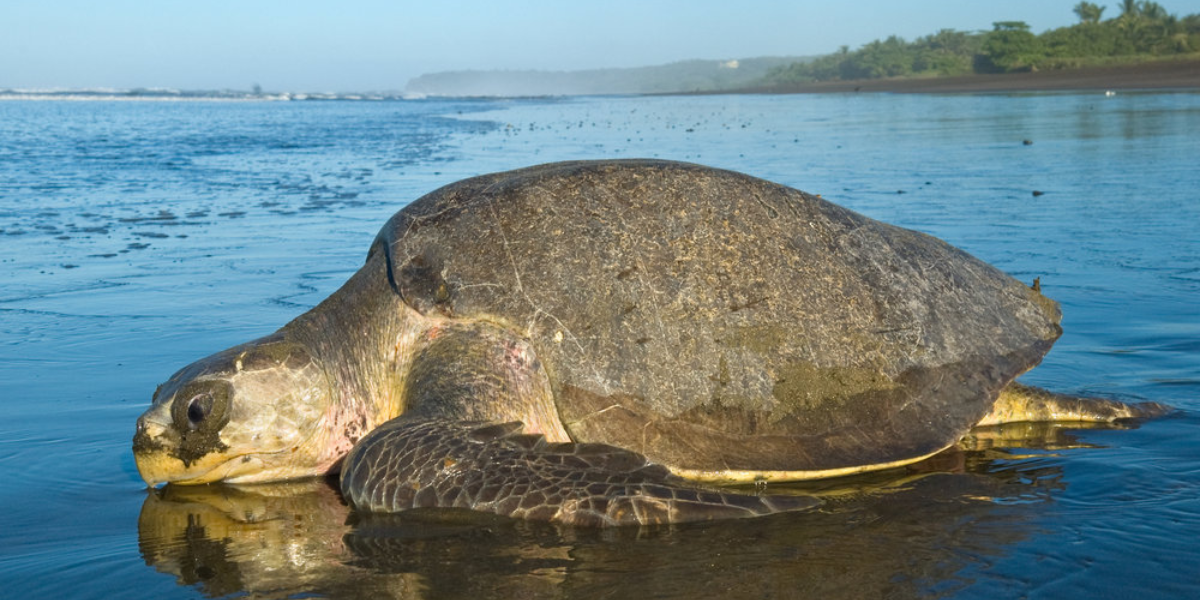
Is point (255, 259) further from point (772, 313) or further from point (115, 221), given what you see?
point (772, 313)

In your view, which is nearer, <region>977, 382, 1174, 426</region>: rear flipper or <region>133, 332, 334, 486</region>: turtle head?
<region>133, 332, 334, 486</region>: turtle head

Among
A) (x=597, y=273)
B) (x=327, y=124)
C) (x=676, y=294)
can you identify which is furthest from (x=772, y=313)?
(x=327, y=124)

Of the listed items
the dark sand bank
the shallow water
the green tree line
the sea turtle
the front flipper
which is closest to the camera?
the shallow water

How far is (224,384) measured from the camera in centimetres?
390

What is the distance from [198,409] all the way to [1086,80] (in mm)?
43544

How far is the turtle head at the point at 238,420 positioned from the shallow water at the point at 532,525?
11cm

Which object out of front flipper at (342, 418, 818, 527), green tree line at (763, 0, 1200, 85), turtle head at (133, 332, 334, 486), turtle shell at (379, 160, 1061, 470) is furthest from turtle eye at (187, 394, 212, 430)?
green tree line at (763, 0, 1200, 85)

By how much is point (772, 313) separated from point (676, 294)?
1.25 ft

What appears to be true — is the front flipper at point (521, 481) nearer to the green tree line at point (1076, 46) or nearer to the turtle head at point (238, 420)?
the turtle head at point (238, 420)

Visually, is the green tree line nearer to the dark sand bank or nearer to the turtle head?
the dark sand bank

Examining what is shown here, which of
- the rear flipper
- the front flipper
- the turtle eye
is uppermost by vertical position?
the turtle eye

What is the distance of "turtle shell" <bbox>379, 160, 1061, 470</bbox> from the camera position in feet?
12.1

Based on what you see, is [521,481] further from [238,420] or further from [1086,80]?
[1086,80]

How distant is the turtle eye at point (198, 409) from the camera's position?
152 inches
